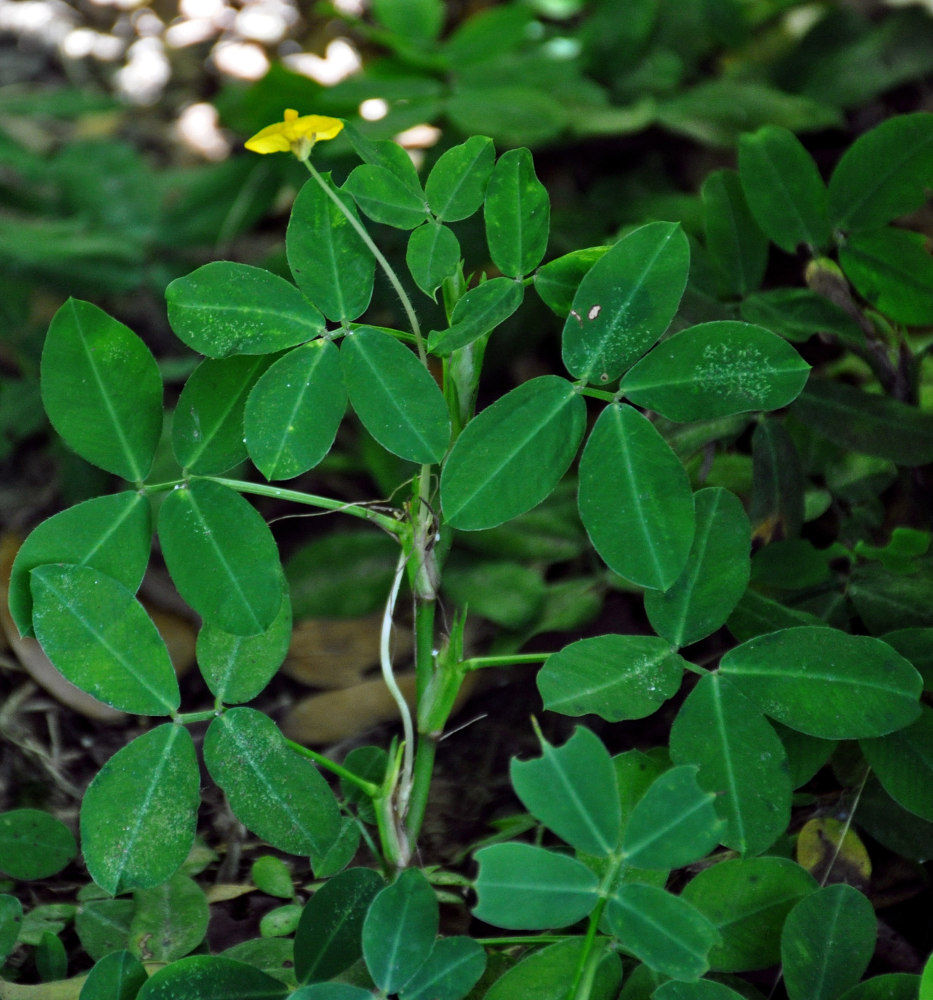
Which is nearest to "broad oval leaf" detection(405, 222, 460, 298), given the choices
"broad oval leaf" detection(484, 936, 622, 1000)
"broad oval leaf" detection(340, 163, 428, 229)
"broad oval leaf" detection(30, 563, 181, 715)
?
"broad oval leaf" detection(340, 163, 428, 229)

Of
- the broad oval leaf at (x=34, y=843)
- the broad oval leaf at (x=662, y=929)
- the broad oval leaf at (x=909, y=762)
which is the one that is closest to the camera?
the broad oval leaf at (x=662, y=929)

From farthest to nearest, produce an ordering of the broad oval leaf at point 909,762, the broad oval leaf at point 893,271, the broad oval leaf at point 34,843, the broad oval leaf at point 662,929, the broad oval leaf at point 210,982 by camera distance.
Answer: the broad oval leaf at point 893,271, the broad oval leaf at point 34,843, the broad oval leaf at point 909,762, the broad oval leaf at point 210,982, the broad oval leaf at point 662,929

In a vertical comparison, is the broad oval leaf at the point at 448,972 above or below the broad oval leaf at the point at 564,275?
below

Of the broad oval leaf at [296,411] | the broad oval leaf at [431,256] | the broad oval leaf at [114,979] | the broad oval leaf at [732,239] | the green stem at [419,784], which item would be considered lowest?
the broad oval leaf at [114,979]

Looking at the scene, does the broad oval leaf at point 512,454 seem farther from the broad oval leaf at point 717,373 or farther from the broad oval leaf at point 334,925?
the broad oval leaf at point 334,925

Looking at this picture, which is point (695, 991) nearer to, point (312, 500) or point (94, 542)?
point (312, 500)

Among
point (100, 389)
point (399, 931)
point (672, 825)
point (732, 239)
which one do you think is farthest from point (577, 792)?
point (732, 239)

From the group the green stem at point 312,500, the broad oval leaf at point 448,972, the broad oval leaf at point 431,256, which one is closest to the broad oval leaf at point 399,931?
the broad oval leaf at point 448,972
